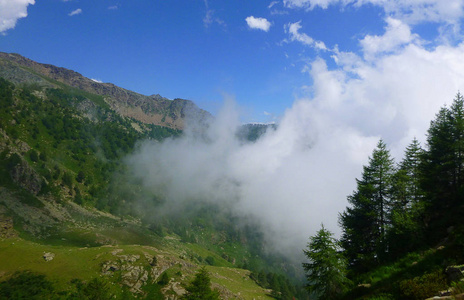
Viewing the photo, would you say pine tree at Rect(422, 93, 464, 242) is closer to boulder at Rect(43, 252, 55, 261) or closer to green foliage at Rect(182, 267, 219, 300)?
green foliage at Rect(182, 267, 219, 300)

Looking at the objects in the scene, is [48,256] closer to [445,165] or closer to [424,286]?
[424,286]

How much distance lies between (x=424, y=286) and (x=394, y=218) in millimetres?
16673

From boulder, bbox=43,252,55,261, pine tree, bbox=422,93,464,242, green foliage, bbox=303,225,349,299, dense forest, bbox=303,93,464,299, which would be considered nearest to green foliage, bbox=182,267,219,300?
dense forest, bbox=303,93,464,299

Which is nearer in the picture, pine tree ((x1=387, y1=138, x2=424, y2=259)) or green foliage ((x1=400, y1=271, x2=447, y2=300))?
green foliage ((x1=400, y1=271, x2=447, y2=300))

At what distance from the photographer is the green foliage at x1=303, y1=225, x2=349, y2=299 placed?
72.7 feet

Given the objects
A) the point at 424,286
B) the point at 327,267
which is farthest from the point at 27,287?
the point at 424,286

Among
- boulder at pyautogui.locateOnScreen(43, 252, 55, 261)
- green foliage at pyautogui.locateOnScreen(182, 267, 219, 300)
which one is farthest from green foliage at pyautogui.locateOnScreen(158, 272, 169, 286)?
green foliage at pyautogui.locateOnScreen(182, 267, 219, 300)

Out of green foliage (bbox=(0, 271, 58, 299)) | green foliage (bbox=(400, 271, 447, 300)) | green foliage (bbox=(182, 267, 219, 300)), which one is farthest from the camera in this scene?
green foliage (bbox=(0, 271, 58, 299))

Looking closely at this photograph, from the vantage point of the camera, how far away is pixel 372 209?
31984 mm

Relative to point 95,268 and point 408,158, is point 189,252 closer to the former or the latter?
point 95,268

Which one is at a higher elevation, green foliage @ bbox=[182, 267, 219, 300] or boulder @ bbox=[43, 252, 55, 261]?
green foliage @ bbox=[182, 267, 219, 300]

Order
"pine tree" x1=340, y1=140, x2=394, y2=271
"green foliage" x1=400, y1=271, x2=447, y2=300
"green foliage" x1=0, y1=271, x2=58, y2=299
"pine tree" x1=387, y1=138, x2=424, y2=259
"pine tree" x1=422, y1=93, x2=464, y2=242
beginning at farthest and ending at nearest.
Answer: "green foliage" x1=0, y1=271, x2=58, y2=299 < "pine tree" x1=340, y1=140, x2=394, y2=271 < "pine tree" x1=422, y1=93, x2=464, y2=242 < "pine tree" x1=387, y1=138, x2=424, y2=259 < "green foliage" x1=400, y1=271, x2=447, y2=300

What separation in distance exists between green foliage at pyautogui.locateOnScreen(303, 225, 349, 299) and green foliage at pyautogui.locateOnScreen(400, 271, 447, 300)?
10.4 metres

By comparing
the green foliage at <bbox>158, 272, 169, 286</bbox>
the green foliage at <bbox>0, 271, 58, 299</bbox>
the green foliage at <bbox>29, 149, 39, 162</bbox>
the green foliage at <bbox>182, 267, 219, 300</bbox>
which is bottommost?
the green foliage at <bbox>0, 271, 58, 299</bbox>
